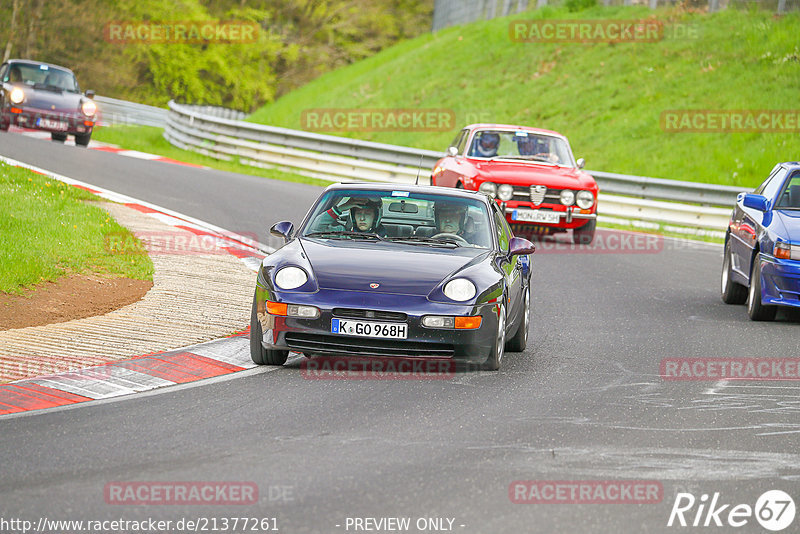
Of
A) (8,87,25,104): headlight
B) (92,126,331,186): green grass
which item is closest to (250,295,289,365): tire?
(92,126,331,186): green grass

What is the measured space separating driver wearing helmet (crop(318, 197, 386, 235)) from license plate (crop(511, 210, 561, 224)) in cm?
768

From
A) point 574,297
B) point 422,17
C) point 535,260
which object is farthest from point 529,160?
point 422,17

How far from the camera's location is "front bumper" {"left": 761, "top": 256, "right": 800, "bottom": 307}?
11203mm

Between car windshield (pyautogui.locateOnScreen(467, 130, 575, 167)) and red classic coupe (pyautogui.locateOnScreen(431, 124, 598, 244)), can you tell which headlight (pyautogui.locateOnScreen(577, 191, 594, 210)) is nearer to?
red classic coupe (pyautogui.locateOnScreen(431, 124, 598, 244))

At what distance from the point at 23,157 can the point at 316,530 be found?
17.8 m

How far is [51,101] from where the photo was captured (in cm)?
2666

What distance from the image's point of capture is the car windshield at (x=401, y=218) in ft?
30.3

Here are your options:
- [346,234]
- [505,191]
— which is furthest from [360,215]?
[505,191]

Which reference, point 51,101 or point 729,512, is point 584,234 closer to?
point 729,512

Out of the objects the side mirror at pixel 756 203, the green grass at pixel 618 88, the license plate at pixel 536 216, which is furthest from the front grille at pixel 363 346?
the green grass at pixel 618 88

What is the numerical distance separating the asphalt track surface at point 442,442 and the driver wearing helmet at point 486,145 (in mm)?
7804

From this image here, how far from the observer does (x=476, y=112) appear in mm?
34219

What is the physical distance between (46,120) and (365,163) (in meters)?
7.04

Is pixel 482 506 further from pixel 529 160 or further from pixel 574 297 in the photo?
pixel 529 160
